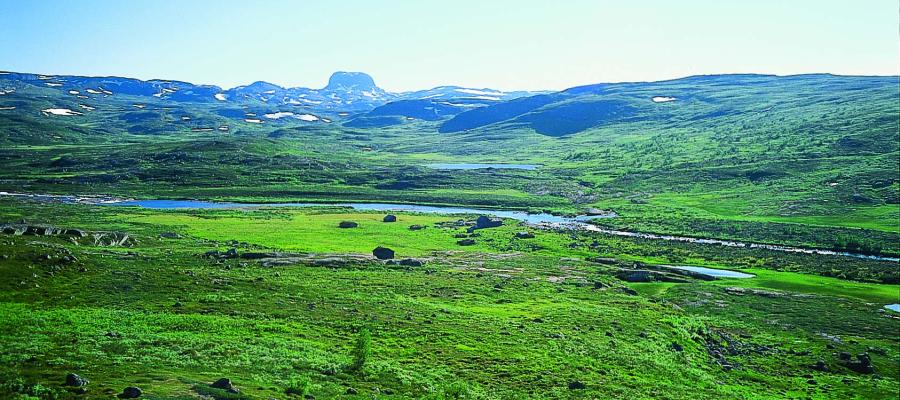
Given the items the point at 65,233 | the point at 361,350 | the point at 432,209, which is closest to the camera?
the point at 361,350

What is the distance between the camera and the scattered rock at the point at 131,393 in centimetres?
2869

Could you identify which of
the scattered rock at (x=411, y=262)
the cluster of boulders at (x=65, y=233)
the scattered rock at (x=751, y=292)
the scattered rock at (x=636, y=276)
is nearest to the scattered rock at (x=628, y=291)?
the scattered rock at (x=636, y=276)

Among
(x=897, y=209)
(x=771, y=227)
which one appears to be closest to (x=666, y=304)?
(x=771, y=227)

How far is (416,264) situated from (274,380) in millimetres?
51580

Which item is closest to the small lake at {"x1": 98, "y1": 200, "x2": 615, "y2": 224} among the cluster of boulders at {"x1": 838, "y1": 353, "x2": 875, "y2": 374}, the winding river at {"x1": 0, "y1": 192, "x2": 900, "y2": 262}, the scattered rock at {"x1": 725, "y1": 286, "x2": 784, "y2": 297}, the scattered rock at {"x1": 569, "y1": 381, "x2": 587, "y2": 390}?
the winding river at {"x1": 0, "y1": 192, "x2": 900, "y2": 262}

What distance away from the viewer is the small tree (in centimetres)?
4126

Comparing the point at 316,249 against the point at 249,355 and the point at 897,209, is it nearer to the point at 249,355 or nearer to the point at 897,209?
the point at 249,355

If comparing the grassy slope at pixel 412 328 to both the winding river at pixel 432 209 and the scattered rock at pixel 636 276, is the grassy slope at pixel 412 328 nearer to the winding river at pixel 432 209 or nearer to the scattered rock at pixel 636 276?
the scattered rock at pixel 636 276

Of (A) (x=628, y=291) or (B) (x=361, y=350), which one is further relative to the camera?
(A) (x=628, y=291)

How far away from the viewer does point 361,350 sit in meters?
42.8

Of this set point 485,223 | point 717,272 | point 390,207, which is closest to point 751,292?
point 717,272

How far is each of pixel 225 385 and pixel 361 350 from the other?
12.3m

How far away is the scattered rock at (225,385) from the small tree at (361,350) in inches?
403

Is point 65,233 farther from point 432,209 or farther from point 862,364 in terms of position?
point 432,209
